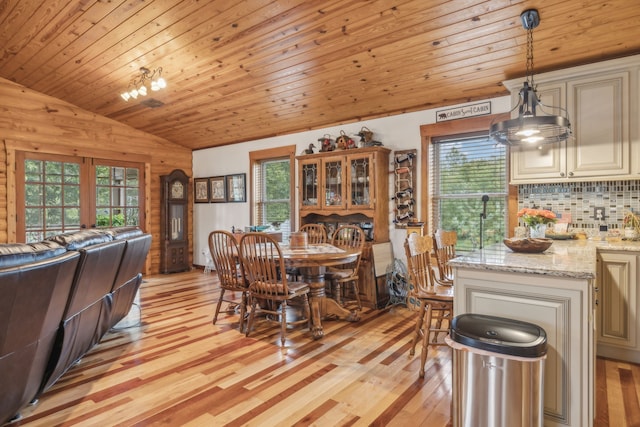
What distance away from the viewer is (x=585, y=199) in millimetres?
3412

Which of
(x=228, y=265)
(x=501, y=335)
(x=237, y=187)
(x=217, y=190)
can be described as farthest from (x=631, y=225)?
(x=217, y=190)

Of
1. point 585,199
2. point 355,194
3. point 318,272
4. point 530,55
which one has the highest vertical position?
point 530,55

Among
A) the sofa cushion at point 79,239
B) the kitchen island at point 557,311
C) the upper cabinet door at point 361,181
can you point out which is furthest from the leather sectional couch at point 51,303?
the upper cabinet door at point 361,181

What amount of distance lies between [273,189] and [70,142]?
125 inches

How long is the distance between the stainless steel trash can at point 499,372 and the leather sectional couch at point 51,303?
75.1 inches

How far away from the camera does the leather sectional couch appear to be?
1579 mm

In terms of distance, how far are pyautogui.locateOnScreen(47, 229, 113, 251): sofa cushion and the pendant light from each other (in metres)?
2.69

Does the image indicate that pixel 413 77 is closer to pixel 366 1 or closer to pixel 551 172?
pixel 366 1

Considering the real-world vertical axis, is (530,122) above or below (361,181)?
above

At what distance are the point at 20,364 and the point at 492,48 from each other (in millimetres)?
3784

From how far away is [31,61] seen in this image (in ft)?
14.6

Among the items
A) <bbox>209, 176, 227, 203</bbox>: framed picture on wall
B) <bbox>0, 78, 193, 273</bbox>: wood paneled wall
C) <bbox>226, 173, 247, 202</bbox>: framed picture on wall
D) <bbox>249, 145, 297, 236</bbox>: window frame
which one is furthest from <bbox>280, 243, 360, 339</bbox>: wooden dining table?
<bbox>0, 78, 193, 273</bbox>: wood paneled wall

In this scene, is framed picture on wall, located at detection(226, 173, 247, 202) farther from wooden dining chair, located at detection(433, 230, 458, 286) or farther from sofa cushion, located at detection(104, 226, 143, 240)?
wooden dining chair, located at detection(433, 230, 458, 286)

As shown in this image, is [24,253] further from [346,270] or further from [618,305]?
[618,305]
